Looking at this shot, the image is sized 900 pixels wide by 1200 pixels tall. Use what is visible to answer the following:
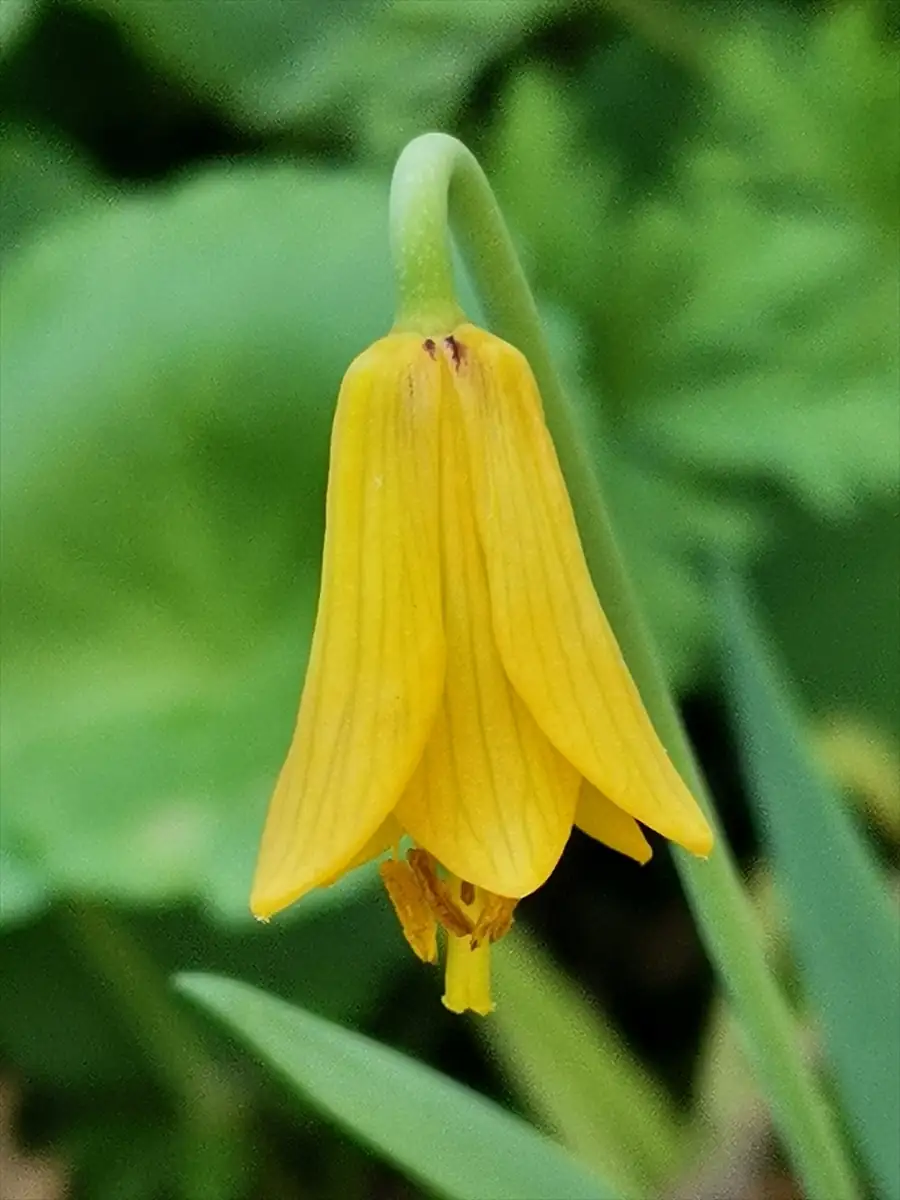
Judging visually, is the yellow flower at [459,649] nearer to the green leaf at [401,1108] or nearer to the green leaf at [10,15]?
the green leaf at [401,1108]

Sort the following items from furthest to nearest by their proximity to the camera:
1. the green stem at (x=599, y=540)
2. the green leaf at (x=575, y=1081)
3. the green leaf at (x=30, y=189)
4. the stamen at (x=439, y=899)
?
the green leaf at (x=30, y=189) < the green leaf at (x=575, y=1081) < the stamen at (x=439, y=899) < the green stem at (x=599, y=540)

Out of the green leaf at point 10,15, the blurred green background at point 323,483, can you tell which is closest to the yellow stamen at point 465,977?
the blurred green background at point 323,483

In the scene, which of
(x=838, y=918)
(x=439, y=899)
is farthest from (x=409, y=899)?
(x=838, y=918)

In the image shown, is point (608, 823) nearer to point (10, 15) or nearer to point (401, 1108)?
point (401, 1108)

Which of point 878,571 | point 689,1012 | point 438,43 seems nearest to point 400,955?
point 689,1012

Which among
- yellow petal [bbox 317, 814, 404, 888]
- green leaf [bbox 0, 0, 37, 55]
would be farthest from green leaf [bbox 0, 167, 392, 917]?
yellow petal [bbox 317, 814, 404, 888]

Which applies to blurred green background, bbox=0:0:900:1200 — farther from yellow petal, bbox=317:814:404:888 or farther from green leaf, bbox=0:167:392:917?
yellow petal, bbox=317:814:404:888
